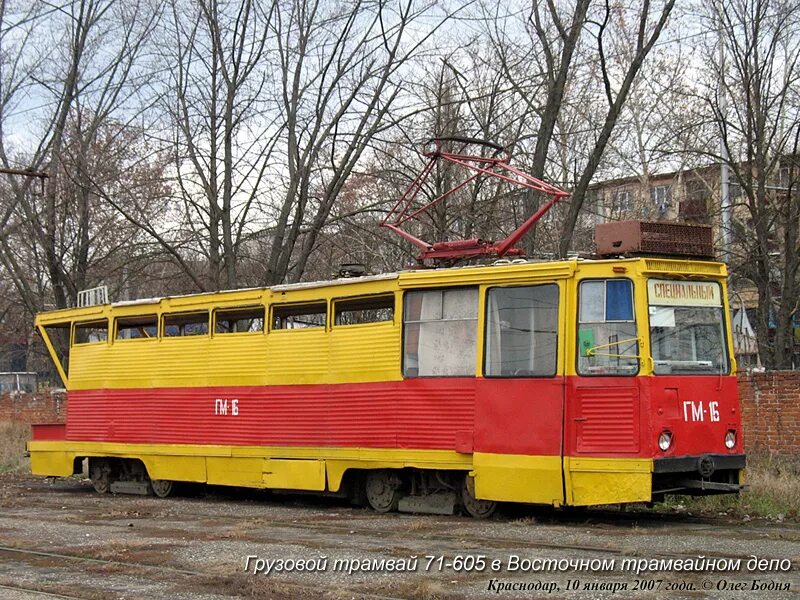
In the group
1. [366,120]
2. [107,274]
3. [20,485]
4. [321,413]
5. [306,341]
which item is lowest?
[20,485]

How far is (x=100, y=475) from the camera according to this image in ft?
60.5

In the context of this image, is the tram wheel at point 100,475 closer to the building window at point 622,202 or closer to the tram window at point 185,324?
the tram window at point 185,324

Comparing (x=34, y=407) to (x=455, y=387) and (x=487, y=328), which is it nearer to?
(x=455, y=387)

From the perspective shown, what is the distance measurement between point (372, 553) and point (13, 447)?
1801 cm

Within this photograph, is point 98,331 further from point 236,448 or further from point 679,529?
point 679,529

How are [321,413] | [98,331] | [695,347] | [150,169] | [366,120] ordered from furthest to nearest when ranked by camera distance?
1. [150,169]
2. [366,120]
3. [98,331]
4. [321,413]
5. [695,347]

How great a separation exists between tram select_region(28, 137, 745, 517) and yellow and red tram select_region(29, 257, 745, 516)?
2 centimetres

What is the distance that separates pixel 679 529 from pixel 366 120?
12548 mm

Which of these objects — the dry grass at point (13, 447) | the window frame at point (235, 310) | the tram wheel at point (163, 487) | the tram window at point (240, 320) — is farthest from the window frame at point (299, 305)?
the dry grass at point (13, 447)

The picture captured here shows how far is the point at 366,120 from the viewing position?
2177 centimetres

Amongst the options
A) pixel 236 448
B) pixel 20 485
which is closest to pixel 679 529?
pixel 236 448

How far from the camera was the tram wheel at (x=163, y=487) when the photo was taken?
56.3 ft

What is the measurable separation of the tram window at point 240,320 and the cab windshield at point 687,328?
595 cm

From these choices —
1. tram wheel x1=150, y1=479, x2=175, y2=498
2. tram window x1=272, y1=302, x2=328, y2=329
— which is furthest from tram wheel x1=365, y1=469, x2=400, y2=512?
tram wheel x1=150, y1=479, x2=175, y2=498
